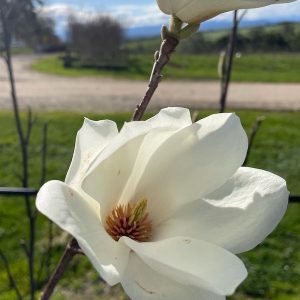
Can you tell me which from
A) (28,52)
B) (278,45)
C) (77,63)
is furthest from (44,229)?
(28,52)

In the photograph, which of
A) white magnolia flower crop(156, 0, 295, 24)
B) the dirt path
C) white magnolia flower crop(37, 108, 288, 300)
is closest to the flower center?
white magnolia flower crop(37, 108, 288, 300)

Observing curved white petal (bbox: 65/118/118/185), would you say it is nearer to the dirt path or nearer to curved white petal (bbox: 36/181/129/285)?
curved white petal (bbox: 36/181/129/285)

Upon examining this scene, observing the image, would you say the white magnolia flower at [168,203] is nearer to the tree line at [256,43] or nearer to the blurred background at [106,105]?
the blurred background at [106,105]

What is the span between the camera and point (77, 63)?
11.5m

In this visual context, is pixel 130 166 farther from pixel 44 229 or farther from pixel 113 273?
pixel 44 229

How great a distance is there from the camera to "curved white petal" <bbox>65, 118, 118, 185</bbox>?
418 mm

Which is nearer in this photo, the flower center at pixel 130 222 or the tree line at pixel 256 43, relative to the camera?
the flower center at pixel 130 222

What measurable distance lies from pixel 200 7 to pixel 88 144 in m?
0.14

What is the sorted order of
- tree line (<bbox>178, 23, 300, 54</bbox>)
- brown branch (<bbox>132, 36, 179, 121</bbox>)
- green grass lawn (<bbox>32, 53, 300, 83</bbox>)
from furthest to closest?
green grass lawn (<bbox>32, 53, 300, 83</bbox>) < tree line (<bbox>178, 23, 300, 54</bbox>) < brown branch (<bbox>132, 36, 179, 121</bbox>)

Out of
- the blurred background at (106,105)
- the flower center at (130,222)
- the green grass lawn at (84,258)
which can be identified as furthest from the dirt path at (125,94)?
the flower center at (130,222)

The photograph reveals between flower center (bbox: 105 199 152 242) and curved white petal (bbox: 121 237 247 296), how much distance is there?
2.1 inches

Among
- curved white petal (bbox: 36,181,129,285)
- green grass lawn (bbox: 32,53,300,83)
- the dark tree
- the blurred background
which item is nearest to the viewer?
curved white petal (bbox: 36,181,129,285)

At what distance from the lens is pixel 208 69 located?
32.9 ft

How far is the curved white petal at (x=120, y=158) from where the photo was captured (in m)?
0.41
